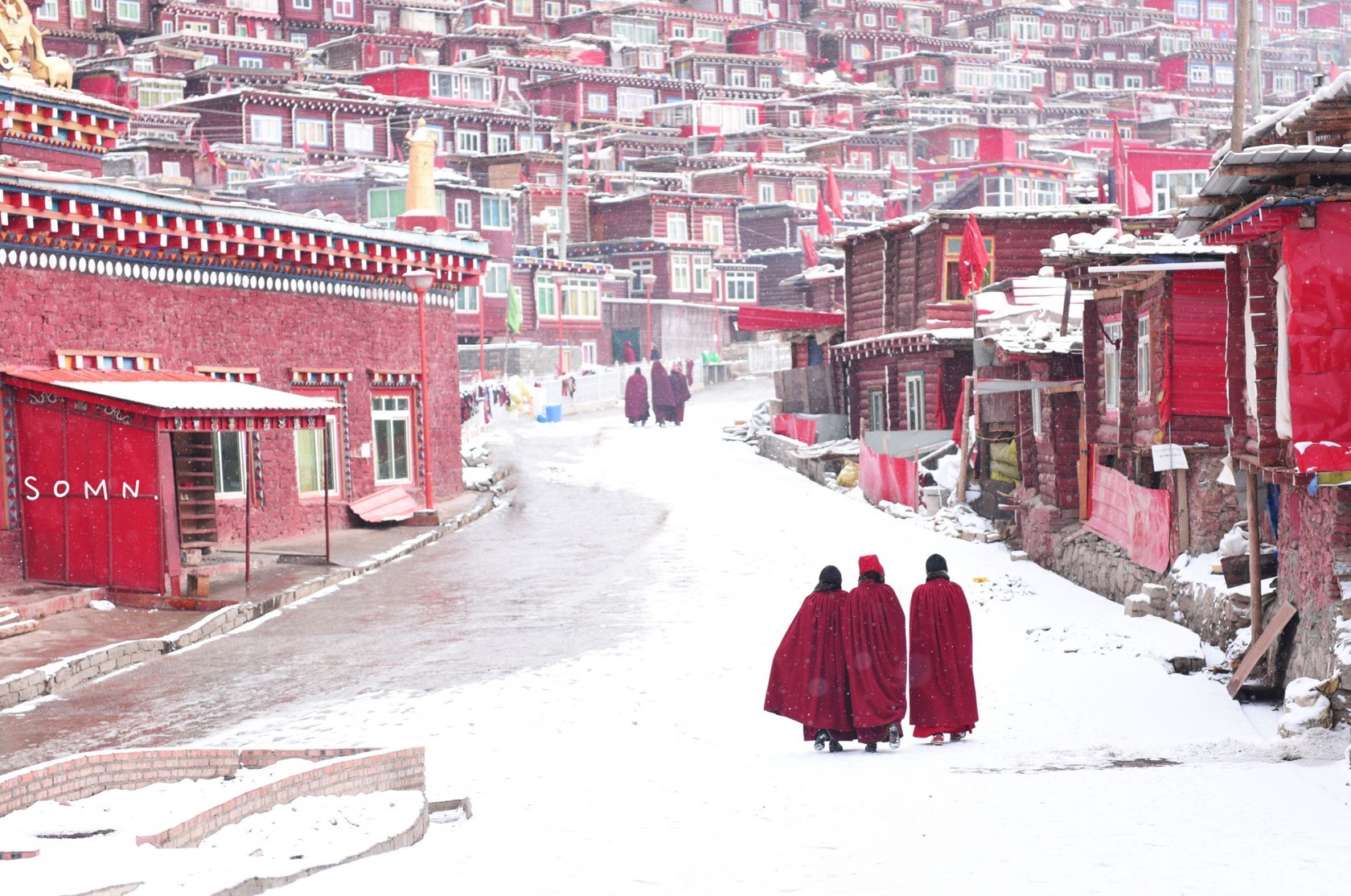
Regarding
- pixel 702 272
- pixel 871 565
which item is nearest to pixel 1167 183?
pixel 702 272

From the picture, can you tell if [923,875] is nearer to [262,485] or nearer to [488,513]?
[262,485]

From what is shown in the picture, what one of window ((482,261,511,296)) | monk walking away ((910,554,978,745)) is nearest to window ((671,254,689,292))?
window ((482,261,511,296))

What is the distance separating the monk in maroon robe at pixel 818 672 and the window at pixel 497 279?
45888 mm

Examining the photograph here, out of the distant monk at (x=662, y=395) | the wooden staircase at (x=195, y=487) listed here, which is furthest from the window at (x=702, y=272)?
the wooden staircase at (x=195, y=487)

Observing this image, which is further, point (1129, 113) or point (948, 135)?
point (1129, 113)

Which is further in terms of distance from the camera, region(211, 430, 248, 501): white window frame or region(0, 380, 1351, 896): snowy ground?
region(211, 430, 248, 501): white window frame

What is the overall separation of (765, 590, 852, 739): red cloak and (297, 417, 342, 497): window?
594 inches

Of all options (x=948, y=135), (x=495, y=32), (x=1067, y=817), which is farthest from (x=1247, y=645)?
(x=495, y=32)

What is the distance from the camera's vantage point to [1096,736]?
11.0 m

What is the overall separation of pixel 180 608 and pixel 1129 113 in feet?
289

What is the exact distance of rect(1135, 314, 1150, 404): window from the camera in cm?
1831

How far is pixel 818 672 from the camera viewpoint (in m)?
11.1

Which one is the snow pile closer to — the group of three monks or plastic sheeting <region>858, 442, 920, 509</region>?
the group of three monks

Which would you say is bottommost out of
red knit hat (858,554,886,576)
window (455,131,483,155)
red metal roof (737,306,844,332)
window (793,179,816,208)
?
red knit hat (858,554,886,576)
